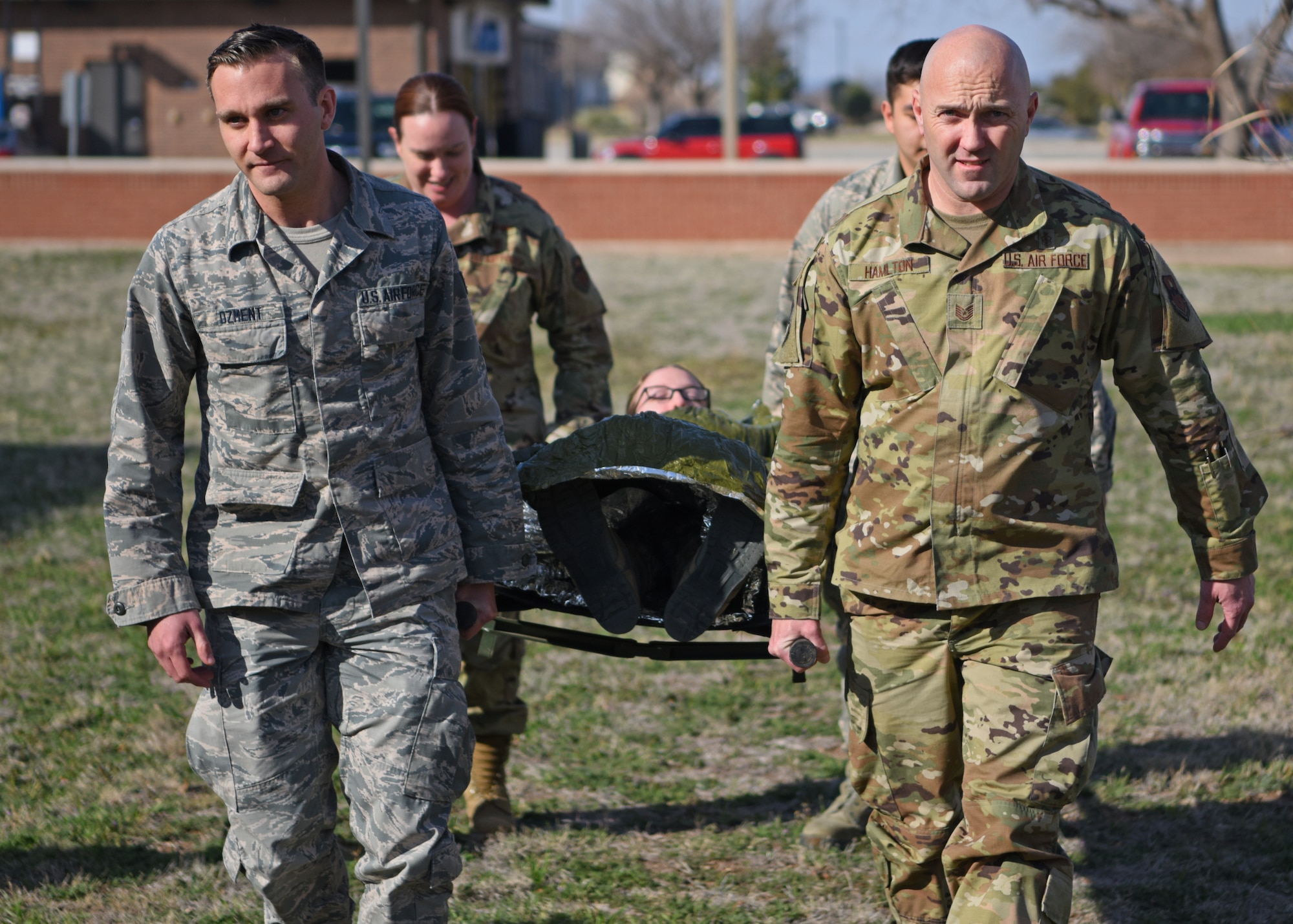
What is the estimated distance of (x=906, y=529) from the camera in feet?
10.0

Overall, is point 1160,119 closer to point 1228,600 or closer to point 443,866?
point 1228,600

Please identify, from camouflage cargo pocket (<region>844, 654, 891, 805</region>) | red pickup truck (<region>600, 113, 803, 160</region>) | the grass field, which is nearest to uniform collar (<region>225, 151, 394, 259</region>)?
camouflage cargo pocket (<region>844, 654, 891, 805</region>)

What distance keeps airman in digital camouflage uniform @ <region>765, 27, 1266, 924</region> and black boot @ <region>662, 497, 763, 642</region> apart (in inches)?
15.7

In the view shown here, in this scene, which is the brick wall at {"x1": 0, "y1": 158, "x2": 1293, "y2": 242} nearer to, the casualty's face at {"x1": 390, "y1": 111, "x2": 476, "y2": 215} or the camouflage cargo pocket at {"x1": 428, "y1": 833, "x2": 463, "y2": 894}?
the casualty's face at {"x1": 390, "y1": 111, "x2": 476, "y2": 215}

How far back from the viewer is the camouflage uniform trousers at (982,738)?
117 inches

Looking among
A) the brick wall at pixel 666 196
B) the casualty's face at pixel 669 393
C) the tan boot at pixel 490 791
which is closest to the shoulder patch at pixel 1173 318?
the casualty's face at pixel 669 393

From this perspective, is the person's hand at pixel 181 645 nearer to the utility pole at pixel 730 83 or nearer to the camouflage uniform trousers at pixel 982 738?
the camouflage uniform trousers at pixel 982 738

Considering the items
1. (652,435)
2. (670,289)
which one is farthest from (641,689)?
(670,289)

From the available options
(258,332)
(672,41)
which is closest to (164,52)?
(672,41)

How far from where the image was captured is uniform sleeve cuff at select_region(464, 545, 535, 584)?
3.24 m

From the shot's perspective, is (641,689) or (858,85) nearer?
(641,689)

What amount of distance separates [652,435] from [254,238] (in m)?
1.22

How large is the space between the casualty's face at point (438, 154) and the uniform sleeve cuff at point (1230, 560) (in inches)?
100

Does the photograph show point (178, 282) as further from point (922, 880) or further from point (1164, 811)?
point (1164, 811)
